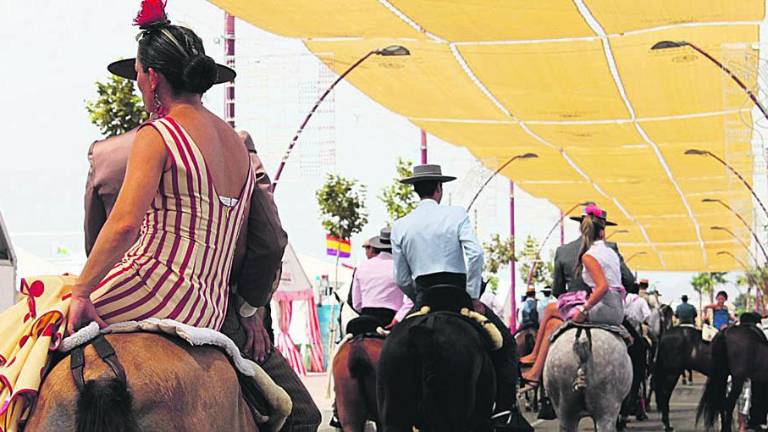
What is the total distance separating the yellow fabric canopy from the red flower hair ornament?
52.7ft

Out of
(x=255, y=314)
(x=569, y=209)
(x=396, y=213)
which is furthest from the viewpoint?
(x=569, y=209)

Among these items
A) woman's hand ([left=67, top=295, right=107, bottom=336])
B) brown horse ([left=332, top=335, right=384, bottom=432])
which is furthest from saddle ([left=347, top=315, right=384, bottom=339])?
woman's hand ([left=67, top=295, right=107, bottom=336])

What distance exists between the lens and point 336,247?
126 feet

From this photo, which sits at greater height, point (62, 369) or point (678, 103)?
point (678, 103)

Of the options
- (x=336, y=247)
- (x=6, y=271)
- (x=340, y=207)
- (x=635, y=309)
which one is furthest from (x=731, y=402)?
(x=340, y=207)

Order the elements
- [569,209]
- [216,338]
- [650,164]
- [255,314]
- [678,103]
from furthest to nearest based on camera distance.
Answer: [569,209]
[650,164]
[678,103]
[255,314]
[216,338]

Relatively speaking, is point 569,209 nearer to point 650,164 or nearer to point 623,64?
point 650,164

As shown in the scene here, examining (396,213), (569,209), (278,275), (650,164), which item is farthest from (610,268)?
(569,209)

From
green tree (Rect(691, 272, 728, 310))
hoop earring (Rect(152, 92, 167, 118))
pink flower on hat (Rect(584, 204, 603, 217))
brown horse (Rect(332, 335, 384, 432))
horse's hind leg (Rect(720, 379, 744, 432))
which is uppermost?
hoop earring (Rect(152, 92, 167, 118))

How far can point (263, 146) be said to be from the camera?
23.1 meters

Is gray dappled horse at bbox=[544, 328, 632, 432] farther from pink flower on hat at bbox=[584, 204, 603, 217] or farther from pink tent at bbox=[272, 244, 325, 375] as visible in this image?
pink tent at bbox=[272, 244, 325, 375]

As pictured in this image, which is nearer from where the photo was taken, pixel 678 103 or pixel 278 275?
pixel 278 275

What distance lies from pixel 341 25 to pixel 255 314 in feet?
59.1

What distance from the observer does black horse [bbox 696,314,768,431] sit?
1570cm
